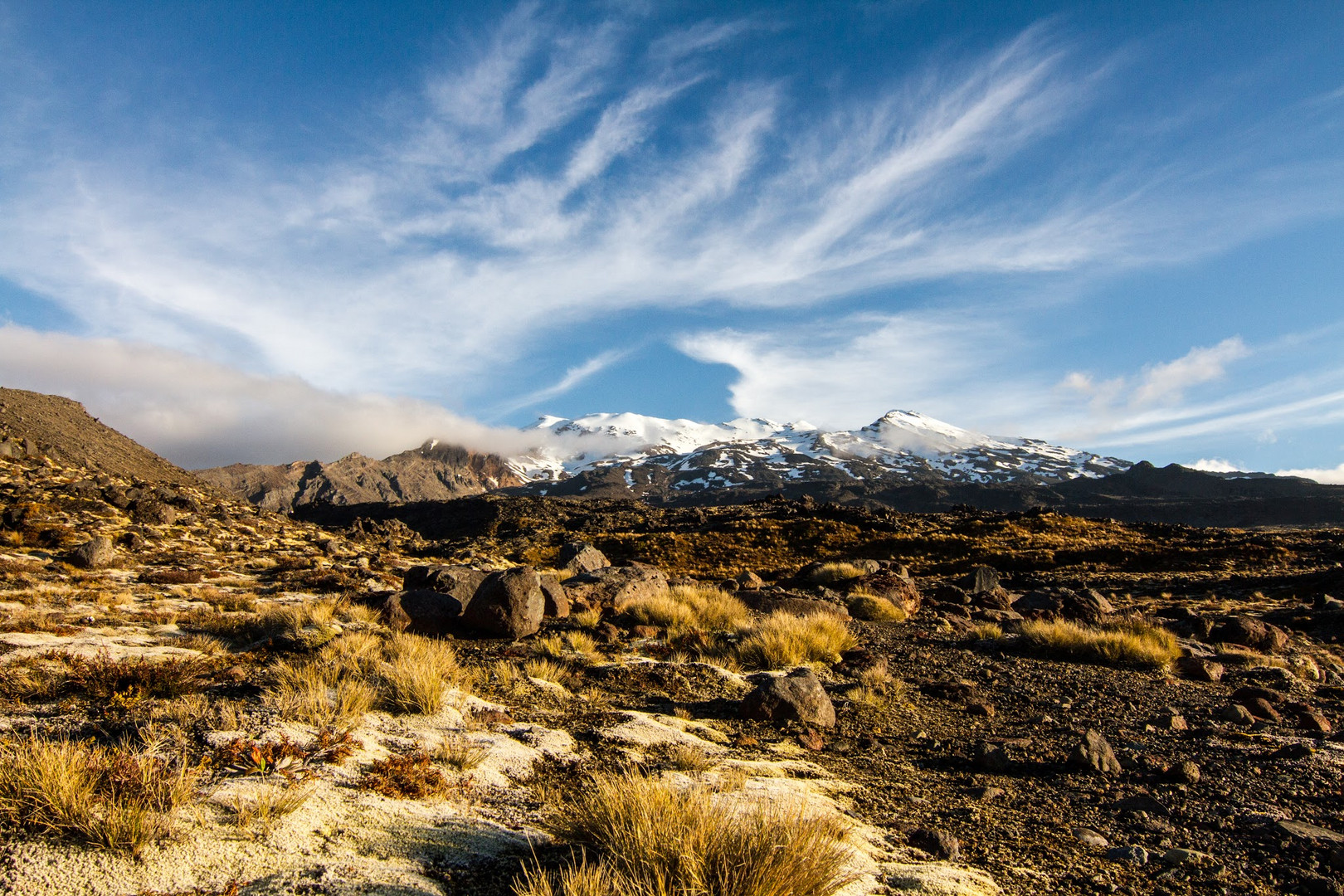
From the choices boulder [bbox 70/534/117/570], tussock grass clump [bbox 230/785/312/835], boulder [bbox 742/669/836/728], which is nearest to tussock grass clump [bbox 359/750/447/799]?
tussock grass clump [bbox 230/785/312/835]

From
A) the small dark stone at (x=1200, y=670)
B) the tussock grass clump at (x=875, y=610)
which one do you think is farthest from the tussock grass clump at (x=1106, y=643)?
the tussock grass clump at (x=875, y=610)

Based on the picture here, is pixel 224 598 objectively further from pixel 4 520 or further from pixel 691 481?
pixel 691 481

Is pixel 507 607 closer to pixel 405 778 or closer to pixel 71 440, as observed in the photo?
pixel 405 778

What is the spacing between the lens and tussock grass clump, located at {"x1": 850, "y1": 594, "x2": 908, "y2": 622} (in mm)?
15016

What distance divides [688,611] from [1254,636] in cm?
1085

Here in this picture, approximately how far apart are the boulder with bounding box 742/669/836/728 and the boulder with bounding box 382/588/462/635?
655cm

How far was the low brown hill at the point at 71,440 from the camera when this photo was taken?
39.5m

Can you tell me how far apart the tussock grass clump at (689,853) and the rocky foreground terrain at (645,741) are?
A: 0.06 feet

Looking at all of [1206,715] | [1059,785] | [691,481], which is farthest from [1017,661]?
[691,481]

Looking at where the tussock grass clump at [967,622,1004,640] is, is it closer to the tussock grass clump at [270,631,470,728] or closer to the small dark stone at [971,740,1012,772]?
the small dark stone at [971,740,1012,772]

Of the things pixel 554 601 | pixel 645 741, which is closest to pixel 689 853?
pixel 645 741

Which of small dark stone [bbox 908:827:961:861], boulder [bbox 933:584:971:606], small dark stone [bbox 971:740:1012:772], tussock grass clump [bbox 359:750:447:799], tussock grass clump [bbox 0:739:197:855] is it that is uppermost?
tussock grass clump [bbox 0:739:197:855]

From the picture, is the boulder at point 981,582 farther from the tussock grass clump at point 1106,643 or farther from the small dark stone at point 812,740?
the small dark stone at point 812,740

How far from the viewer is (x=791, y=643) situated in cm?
1036
